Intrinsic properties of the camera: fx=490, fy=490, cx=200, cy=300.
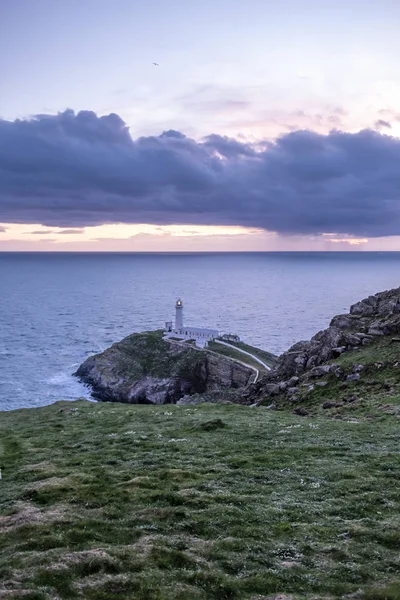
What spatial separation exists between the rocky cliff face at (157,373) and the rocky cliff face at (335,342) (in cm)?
4121

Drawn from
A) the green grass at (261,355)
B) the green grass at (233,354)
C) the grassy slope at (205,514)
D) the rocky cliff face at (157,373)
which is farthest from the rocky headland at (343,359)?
the green grass at (261,355)

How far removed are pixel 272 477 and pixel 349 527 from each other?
6011 mm

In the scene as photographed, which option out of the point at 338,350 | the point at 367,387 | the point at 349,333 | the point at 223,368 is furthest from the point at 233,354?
the point at 367,387

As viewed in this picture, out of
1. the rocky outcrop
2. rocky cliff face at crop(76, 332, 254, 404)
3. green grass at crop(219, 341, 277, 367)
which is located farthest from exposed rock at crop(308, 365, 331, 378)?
green grass at crop(219, 341, 277, 367)

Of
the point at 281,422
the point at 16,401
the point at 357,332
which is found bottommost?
the point at 16,401

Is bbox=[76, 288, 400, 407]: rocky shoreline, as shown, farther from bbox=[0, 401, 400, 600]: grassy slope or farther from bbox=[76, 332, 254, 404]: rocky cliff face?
bbox=[0, 401, 400, 600]: grassy slope

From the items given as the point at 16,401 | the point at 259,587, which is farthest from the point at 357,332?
the point at 16,401

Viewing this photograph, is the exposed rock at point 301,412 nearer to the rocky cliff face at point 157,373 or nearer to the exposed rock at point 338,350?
the exposed rock at point 338,350

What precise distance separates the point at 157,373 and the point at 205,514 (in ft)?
298

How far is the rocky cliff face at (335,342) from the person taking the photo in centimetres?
5120

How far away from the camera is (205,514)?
727 inches

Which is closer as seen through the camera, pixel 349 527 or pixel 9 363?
pixel 349 527

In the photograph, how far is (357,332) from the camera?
54344 millimetres

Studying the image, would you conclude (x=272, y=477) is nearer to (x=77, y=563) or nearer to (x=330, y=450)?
(x=330, y=450)
